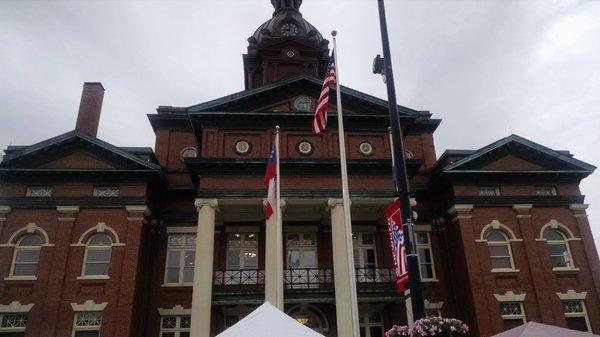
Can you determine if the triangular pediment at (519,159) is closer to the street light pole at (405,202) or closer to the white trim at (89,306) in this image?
the street light pole at (405,202)

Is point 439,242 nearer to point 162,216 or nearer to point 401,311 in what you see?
point 401,311

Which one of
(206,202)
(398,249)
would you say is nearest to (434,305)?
(206,202)

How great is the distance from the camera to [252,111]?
24.7m

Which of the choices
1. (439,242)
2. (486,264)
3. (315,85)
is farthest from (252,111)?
(486,264)

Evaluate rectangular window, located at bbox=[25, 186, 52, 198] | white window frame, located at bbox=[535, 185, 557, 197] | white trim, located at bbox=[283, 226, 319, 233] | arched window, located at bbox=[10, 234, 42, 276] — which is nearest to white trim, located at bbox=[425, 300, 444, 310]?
white trim, located at bbox=[283, 226, 319, 233]

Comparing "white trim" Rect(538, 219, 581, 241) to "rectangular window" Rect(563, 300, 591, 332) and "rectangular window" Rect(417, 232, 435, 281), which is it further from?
"rectangular window" Rect(417, 232, 435, 281)

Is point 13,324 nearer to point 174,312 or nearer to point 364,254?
point 174,312

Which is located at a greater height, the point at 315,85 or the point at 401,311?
the point at 315,85

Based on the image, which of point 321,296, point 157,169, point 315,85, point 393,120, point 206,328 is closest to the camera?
point 393,120

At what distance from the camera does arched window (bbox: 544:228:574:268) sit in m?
24.1

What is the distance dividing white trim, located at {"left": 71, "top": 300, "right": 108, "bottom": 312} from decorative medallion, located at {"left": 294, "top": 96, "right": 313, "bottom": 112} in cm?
1349

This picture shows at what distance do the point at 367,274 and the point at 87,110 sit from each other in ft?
60.3

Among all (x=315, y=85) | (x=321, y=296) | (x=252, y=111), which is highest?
(x=315, y=85)

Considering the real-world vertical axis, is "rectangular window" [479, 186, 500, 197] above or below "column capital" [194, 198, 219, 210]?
above
